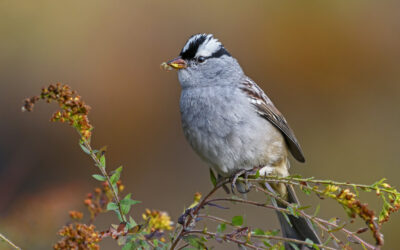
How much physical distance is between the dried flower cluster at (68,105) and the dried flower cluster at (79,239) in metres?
0.36

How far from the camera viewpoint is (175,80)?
19.8ft

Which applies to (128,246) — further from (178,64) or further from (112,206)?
(178,64)

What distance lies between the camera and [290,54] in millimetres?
6168

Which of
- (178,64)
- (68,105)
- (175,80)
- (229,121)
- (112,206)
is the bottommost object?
(175,80)

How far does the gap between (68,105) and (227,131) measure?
65.0 inches

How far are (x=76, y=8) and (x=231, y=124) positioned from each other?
3.41 metres

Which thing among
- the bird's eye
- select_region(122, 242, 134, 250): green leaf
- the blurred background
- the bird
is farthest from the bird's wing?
select_region(122, 242, 134, 250): green leaf

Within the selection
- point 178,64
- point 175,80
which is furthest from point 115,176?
point 175,80

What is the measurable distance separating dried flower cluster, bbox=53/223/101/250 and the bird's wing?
214 centimetres

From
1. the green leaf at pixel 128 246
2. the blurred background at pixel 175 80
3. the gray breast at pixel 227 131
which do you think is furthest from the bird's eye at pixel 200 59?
the green leaf at pixel 128 246

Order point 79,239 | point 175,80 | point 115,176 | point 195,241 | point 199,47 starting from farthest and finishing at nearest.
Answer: point 175,80
point 199,47
point 115,176
point 195,241
point 79,239

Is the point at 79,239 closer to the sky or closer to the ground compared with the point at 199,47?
closer to the ground

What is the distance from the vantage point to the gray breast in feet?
11.1

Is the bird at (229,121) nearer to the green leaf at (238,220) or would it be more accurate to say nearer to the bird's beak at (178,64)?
the bird's beak at (178,64)
